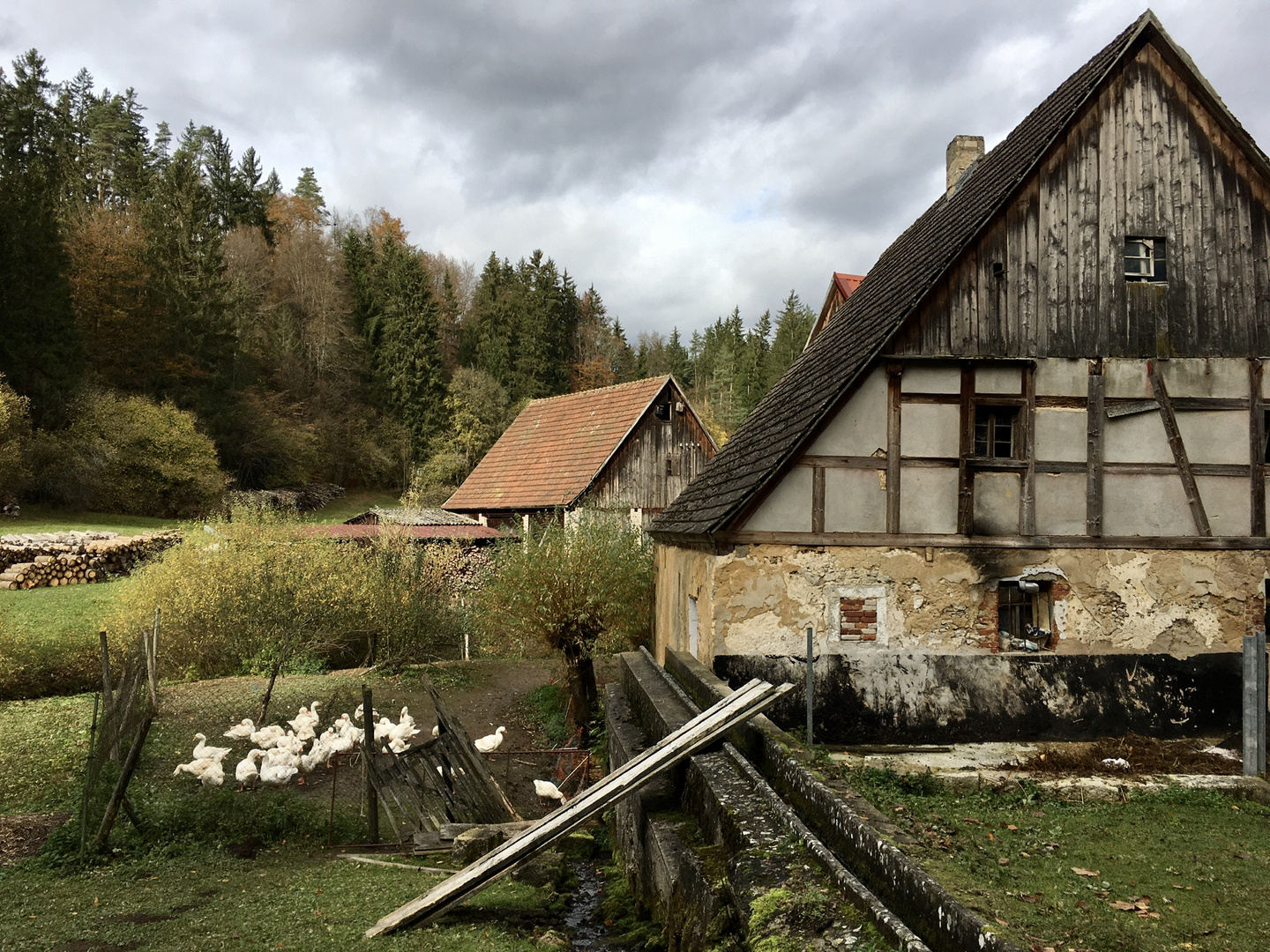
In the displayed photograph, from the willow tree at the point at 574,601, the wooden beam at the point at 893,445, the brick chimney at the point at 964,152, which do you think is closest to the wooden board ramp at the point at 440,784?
the willow tree at the point at 574,601

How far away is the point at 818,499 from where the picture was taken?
10.8m

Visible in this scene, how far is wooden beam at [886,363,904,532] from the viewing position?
10.8 meters

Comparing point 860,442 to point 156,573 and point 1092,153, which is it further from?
point 156,573

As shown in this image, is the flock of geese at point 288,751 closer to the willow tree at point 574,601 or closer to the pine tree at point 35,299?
the willow tree at point 574,601

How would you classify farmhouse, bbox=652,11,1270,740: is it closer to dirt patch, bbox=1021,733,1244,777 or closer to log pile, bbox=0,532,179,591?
dirt patch, bbox=1021,733,1244,777

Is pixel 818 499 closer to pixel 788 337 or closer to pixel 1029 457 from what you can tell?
pixel 1029 457

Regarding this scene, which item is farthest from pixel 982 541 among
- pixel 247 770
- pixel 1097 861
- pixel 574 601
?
pixel 247 770

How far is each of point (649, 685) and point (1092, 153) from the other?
8.67 meters

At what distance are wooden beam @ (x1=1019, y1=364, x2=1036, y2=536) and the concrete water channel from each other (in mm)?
4944

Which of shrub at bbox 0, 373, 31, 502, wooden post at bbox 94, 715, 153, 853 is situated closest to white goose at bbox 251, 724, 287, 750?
wooden post at bbox 94, 715, 153, 853

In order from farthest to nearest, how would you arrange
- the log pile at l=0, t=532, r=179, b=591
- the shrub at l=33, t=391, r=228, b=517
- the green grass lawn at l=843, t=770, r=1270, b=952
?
1. the shrub at l=33, t=391, r=228, b=517
2. the log pile at l=0, t=532, r=179, b=591
3. the green grass lawn at l=843, t=770, r=1270, b=952

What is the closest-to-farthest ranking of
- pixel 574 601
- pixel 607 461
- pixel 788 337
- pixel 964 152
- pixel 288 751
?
1. pixel 288 751
2. pixel 574 601
3. pixel 964 152
4. pixel 607 461
5. pixel 788 337

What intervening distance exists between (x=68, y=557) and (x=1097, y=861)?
2628 cm

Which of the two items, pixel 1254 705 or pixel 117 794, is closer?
pixel 117 794
